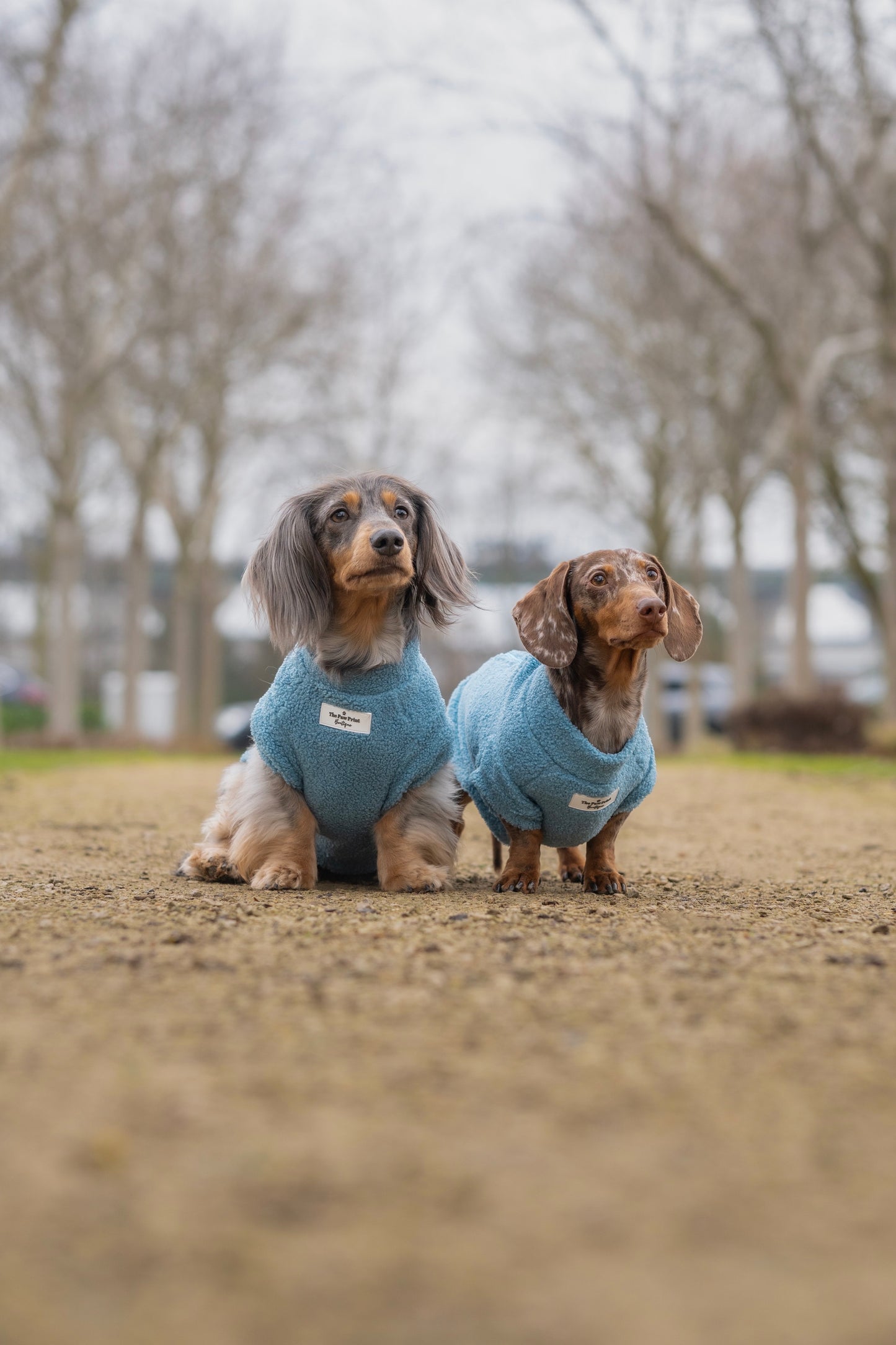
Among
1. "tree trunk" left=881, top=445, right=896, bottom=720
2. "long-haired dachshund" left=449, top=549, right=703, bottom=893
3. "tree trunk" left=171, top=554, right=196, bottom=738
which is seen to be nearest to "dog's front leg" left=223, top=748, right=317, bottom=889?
"long-haired dachshund" left=449, top=549, right=703, bottom=893

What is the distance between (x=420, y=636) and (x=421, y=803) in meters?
0.72

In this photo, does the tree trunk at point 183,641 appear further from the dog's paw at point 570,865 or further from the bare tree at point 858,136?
the dog's paw at point 570,865

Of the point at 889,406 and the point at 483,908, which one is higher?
the point at 889,406

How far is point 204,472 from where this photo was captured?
20.5 meters

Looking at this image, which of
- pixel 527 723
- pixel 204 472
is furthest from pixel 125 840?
pixel 204 472

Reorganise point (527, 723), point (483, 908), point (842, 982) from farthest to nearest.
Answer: point (527, 723), point (483, 908), point (842, 982)

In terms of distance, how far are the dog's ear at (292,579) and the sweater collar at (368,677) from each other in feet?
0.33

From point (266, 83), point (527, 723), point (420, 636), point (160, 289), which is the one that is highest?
point (266, 83)

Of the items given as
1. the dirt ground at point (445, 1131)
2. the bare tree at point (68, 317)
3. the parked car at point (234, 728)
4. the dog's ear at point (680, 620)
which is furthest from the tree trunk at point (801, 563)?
A: the dirt ground at point (445, 1131)

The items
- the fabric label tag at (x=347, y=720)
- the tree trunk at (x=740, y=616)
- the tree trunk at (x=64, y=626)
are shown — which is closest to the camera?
the fabric label tag at (x=347, y=720)

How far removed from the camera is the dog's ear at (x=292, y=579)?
14.9 ft

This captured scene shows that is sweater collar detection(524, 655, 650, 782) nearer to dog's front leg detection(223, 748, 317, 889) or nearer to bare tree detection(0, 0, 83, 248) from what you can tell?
dog's front leg detection(223, 748, 317, 889)

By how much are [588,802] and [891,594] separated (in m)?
12.8

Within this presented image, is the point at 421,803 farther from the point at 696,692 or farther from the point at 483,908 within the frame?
the point at 696,692
